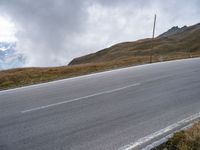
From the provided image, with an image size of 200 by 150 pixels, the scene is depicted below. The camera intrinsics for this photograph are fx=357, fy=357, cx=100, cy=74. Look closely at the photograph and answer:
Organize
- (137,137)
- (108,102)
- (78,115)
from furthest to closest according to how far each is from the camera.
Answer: (108,102), (78,115), (137,137)

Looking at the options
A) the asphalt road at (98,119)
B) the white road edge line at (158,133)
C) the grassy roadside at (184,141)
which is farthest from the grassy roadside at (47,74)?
the grassy roadside at (184,141)

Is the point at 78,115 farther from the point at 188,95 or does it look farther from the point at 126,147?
the point at 188,95

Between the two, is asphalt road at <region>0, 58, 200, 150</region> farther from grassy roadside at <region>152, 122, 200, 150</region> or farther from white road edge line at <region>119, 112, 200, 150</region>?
grassy roadside at <region>152, 122, 200, 150</region>

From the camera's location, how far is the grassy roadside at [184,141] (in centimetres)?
511

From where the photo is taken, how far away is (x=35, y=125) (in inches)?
315

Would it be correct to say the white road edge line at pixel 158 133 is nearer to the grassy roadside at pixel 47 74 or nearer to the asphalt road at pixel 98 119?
the asphalt road at pixel 98 119

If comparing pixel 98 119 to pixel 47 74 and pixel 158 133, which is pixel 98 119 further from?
pixel 47 74

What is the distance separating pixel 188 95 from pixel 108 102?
93.4 inches

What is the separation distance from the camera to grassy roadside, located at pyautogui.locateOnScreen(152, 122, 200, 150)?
5.11 meters

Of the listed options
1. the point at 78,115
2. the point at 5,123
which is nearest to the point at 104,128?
the point at 78,115

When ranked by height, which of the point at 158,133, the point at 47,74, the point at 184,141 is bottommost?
the point at 47,74

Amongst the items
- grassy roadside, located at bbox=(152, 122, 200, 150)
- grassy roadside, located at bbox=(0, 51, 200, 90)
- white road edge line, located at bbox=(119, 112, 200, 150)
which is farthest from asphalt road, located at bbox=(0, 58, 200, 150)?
grassy roadside, located at bbox=(0, 51, 200, 90)

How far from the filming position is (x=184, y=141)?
17.4 feet

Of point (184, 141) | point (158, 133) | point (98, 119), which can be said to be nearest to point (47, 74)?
point (98, 119)
